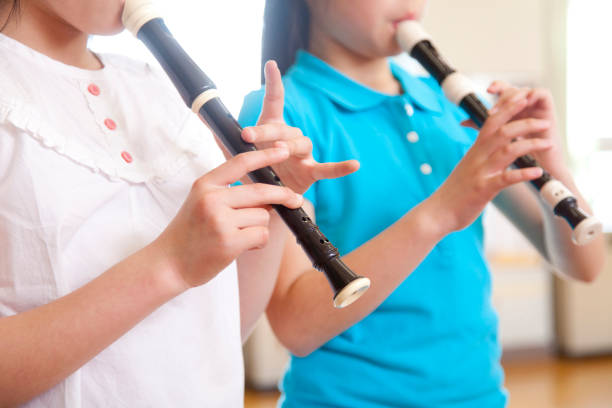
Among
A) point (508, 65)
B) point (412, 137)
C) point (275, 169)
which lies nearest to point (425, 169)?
point (412, 137)

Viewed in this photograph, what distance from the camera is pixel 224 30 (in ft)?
8.77

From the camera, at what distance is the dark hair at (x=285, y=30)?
921 mm

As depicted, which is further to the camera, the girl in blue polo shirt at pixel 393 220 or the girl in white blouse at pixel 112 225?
the girl in blue polo shirt at pixel 393 220

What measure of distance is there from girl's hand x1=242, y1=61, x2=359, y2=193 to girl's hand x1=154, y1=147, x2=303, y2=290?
0.05m

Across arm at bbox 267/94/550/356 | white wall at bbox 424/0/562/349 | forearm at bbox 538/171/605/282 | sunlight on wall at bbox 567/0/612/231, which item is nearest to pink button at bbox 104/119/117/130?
arm at bbox 267/94/550/356

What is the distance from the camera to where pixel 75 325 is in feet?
1.59

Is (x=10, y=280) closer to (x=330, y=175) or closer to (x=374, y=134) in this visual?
(x=330, y=175)

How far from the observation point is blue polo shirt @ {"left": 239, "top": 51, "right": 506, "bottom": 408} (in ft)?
2.55

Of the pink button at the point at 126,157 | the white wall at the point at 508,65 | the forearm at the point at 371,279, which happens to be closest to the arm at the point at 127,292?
the pink button at the point at 126,157

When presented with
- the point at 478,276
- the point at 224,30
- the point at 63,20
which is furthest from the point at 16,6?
the point at 224,30

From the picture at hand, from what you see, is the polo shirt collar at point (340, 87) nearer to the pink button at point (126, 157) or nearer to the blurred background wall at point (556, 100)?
the pink button at point (126, 157)

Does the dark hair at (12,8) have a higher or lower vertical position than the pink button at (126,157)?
higher

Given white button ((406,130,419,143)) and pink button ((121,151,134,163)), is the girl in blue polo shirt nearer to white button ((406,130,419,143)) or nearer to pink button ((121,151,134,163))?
white button ((406,130,419,143))

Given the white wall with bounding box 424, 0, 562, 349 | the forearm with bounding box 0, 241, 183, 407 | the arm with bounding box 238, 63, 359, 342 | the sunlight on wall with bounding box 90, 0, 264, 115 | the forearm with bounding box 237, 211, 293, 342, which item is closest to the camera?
the forearm with bounding box 0, 241, 183, 407
